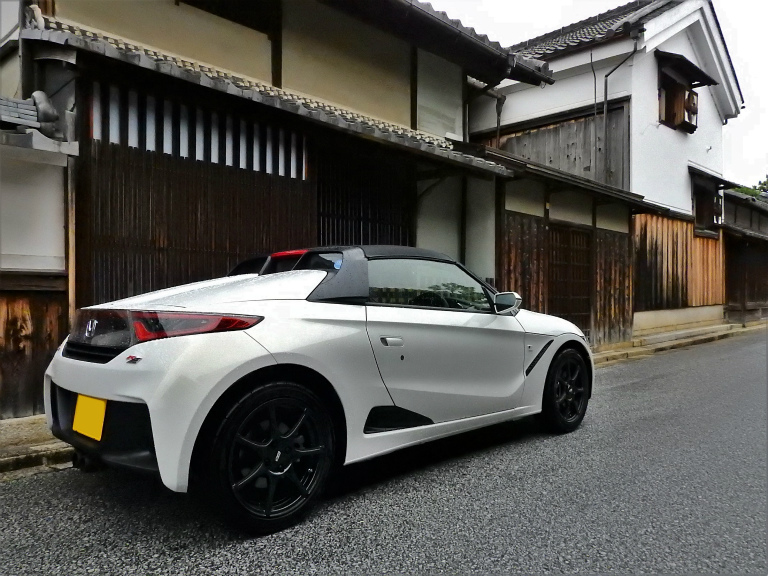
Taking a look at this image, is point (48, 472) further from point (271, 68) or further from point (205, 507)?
point (271, 68)

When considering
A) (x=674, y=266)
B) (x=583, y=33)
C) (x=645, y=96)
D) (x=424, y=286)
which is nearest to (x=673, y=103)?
(x=645, y=96)

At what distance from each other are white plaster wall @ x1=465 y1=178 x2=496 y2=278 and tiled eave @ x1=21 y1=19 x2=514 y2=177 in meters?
0.84

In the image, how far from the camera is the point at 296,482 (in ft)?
8.63

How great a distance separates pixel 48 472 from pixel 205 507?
134cm

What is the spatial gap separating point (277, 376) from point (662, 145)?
14223 millimetres

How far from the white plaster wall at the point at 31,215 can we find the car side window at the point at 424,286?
9.46 ft

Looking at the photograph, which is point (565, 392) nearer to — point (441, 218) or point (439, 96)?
point (441, 218)

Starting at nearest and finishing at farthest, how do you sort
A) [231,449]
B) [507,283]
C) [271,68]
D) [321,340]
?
[231,449] < [321,340] < [271,68] < [507,283]

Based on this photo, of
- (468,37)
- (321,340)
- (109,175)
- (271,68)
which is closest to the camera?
(321,340)

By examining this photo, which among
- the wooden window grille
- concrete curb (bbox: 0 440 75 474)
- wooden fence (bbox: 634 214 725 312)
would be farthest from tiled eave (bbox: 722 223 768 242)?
concrete curb (bbox: 0 440 75 474)

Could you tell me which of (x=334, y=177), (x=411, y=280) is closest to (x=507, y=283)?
(x=334, y=177)

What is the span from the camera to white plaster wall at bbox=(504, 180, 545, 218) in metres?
8.76

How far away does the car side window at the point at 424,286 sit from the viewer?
130 inches

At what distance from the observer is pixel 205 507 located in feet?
9.34
